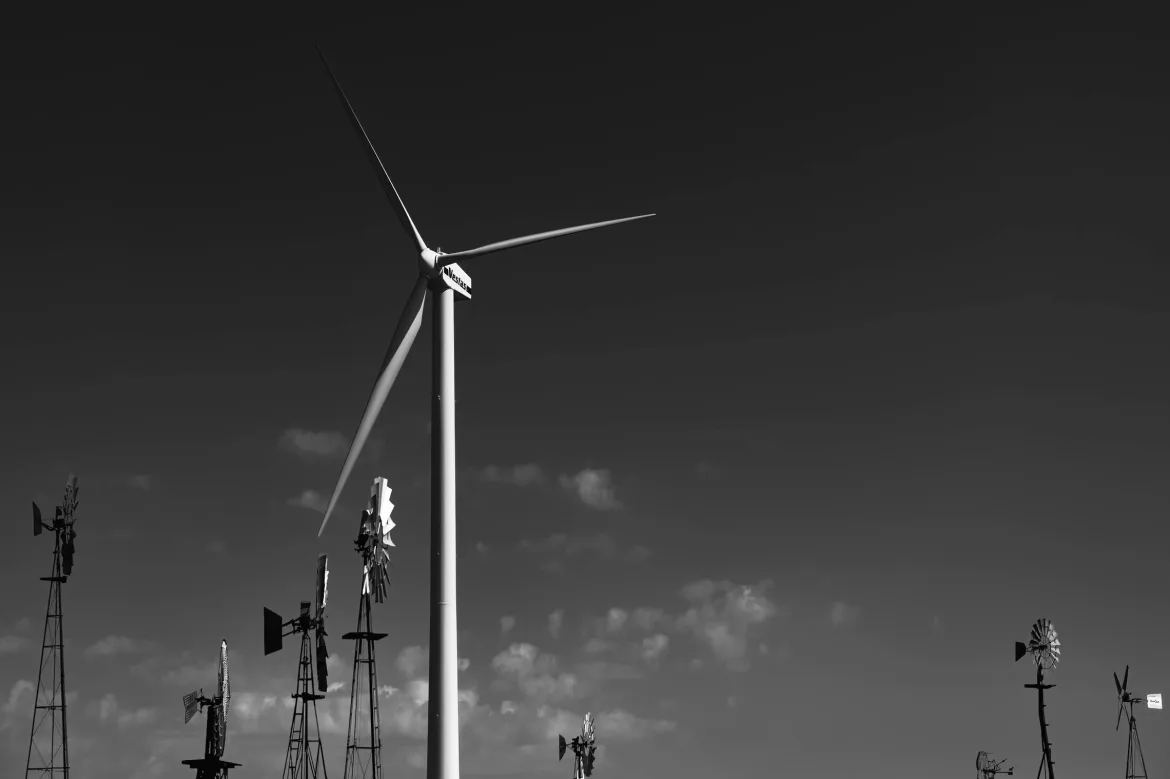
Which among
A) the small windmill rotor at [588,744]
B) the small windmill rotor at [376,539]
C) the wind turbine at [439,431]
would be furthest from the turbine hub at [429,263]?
the small windmill rotor at [588,744]

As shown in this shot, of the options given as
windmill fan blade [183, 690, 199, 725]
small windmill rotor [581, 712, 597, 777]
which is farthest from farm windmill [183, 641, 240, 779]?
small windmill rotor [581, 712, 597, 777]

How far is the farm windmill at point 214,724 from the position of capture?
204 feet

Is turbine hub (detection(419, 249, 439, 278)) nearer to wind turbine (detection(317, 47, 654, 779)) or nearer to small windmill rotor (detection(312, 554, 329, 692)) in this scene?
wind turbine (detection(317, 47, 654, 779))

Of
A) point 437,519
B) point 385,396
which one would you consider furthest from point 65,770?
point 437,519

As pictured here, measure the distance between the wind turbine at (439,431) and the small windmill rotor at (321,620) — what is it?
2282cm

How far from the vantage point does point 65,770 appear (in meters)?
71.9

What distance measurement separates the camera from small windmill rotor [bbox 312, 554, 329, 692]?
220ft

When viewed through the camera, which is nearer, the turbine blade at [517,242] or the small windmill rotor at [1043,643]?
the turbine blade at [517,242]

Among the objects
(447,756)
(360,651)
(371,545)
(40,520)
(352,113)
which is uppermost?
(352,113)

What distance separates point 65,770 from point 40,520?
15.3 meters

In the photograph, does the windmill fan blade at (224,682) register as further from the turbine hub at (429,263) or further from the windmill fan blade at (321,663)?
the turbine hub at (429,263)

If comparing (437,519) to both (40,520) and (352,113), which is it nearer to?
(352,113)

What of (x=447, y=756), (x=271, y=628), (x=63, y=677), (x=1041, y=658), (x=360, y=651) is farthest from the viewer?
(x=1041, y=658)

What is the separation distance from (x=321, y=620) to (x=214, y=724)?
7.31 metres
